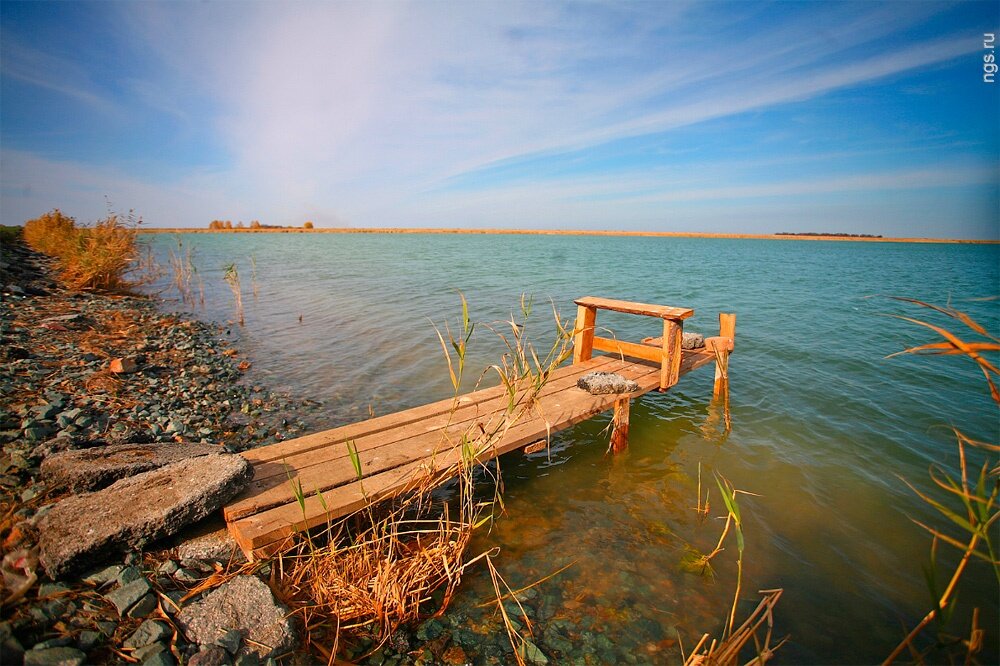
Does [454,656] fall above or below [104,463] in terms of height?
below

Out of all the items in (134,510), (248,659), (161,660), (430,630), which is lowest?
(430,630)

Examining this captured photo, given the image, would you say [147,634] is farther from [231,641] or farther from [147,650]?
[231,641]

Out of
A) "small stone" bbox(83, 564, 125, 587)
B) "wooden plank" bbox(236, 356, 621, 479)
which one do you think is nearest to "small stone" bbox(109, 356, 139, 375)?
"wooden plank" bbox(236, 356, 621, 479)

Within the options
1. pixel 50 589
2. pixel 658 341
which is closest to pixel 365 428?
pixel 50 589

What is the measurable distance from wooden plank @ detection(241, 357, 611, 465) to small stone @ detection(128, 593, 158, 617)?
1.22 m

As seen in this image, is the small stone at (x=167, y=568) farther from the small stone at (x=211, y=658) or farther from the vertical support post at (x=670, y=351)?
the vertical support post at (x=670, y=351)

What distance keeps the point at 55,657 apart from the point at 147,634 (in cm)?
37

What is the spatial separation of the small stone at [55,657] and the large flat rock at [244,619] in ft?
1.45

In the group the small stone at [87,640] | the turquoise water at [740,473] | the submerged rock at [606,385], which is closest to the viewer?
the small stone at [87,640]

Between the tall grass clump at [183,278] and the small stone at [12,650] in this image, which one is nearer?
the small stone at [12,650]

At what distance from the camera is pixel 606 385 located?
18.5ft

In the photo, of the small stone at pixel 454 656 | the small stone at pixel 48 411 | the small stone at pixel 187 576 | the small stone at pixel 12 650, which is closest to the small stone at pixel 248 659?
the small stone at pixel 187 576

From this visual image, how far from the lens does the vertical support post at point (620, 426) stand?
5.64 metres

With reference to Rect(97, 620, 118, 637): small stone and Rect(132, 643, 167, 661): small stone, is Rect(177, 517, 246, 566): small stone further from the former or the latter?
Rect(132, 643, 167, 661): small stone
